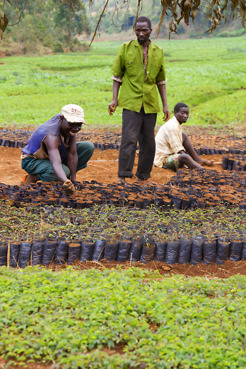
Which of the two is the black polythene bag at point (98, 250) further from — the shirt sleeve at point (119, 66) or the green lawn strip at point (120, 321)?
the shirt sleeve at point (119, 66)

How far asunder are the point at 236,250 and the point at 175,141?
3312 millimetres

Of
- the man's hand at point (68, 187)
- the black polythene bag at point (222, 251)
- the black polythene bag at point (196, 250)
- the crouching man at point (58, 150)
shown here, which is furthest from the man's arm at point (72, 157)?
the black polythene bag at point (222, 251)

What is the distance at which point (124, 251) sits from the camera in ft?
13.3

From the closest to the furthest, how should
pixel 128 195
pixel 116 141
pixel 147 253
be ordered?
1. pixel 147 253
2. pixel 128 195
3. pixel 116 141

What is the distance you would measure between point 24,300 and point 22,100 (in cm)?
1493

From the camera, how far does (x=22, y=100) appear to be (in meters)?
17.0

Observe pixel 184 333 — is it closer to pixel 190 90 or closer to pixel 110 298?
pixel 110 298

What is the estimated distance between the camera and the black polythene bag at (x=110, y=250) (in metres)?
4.04

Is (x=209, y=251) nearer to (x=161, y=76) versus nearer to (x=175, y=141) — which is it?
(x=161, y=76)

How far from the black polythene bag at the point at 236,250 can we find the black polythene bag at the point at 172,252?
500mm

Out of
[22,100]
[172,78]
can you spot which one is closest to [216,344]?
[22,100]

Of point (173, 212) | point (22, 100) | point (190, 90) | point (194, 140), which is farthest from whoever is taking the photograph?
point (190, 90)

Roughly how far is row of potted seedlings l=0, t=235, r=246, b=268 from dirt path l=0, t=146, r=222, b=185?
2.61m

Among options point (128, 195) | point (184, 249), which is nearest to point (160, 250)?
point (184, 249)
